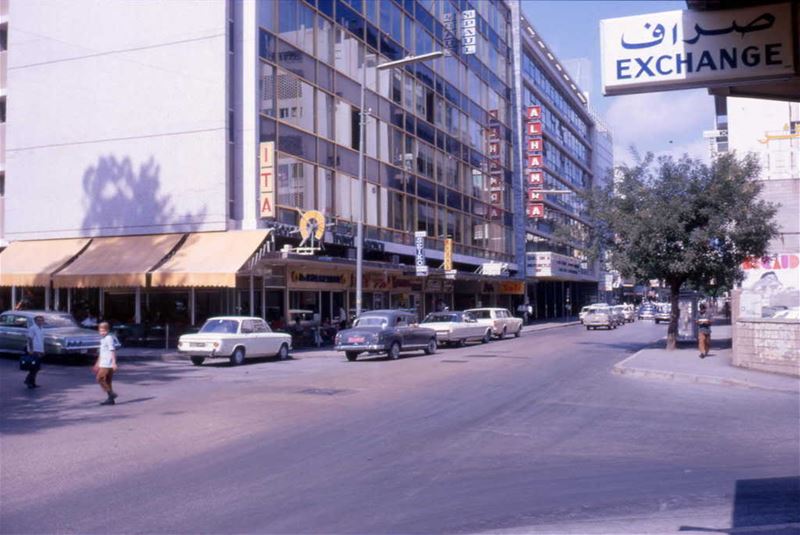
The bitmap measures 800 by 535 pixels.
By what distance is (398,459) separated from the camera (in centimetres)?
885

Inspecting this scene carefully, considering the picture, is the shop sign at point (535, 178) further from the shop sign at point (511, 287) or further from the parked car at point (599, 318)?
the parked car at point (599, 318)

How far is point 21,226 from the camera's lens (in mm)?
32031

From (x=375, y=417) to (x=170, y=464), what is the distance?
13.5ft

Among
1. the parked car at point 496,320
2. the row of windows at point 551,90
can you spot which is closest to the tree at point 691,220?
the parked car at point 496,320

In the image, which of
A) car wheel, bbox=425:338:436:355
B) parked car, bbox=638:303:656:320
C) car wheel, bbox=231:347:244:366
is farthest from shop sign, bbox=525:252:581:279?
car wheel, bbox=231:347:244:366

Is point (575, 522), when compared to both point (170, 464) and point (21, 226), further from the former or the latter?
point (21, 226)

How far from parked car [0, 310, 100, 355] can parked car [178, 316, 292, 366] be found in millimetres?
2657

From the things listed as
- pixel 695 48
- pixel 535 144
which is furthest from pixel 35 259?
pixel 535 144

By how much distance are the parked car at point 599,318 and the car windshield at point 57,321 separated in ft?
107

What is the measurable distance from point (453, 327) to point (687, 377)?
14398mm

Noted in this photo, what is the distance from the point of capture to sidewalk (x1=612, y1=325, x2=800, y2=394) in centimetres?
1656

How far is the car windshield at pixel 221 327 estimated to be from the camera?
22.7 metres

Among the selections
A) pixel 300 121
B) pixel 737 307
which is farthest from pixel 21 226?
pixel 737 307

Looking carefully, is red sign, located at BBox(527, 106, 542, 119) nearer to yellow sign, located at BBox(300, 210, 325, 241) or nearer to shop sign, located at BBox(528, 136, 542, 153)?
shop sign, located at BBox(528, 136, 542, 153)
